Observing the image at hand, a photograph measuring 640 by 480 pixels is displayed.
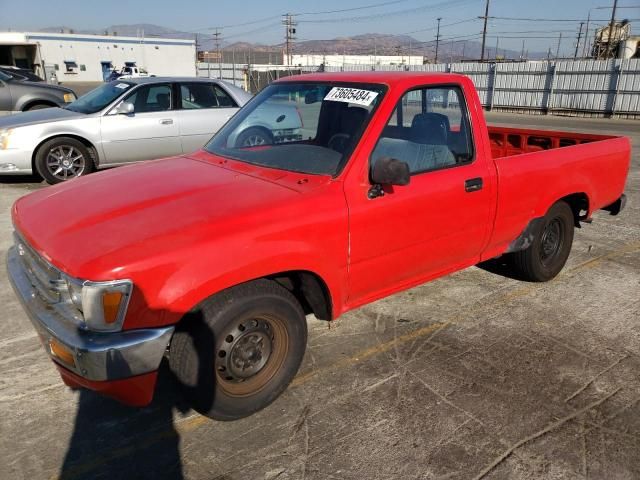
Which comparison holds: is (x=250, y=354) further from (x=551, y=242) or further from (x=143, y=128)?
(x=143, y=128)

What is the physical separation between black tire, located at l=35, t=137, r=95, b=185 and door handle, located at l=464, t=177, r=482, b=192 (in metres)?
6.18

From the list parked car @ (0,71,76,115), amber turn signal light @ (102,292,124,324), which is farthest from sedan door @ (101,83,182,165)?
amber turn signal light @ (102,292,124,324)

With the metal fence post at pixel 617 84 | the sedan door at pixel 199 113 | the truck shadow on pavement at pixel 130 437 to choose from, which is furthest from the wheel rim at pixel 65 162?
the metal fence post at pixel 617 84

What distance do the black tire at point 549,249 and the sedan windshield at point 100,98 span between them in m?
6.55

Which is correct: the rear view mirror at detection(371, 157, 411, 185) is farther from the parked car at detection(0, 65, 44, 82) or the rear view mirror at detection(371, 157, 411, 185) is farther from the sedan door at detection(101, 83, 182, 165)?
the parked car at detection(0, 65, 44, 82)

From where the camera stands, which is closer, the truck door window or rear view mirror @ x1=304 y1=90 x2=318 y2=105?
the truck door window

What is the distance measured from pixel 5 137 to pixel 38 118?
55 centimetres

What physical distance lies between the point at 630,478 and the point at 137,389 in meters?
2.39

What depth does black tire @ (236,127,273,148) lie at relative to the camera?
149 inches

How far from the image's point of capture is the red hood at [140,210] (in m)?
2.40

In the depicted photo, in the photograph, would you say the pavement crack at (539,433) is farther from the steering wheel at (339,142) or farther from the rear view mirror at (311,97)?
the rear view mirror at (311,97)

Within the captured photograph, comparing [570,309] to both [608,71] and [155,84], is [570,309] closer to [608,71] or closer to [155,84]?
[155,84]

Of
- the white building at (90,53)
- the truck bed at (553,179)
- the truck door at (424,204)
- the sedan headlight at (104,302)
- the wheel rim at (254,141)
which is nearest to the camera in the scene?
the sedan headlight at (104,302)

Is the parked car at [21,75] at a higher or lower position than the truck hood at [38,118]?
higher
